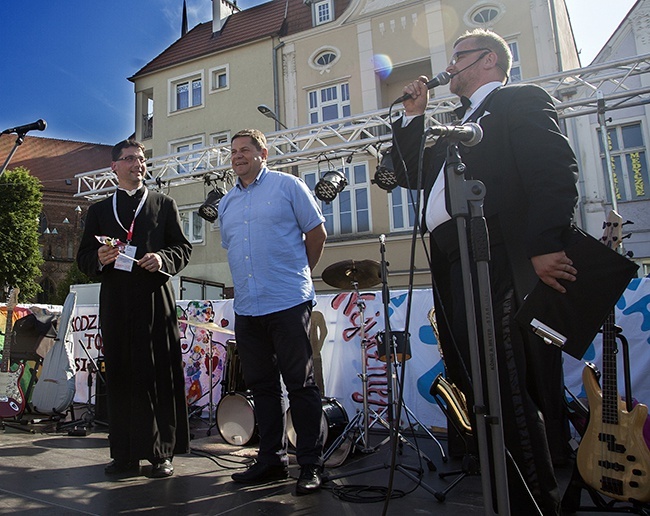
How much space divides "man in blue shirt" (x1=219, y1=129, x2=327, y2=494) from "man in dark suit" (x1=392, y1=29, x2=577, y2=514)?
1038 millimetres

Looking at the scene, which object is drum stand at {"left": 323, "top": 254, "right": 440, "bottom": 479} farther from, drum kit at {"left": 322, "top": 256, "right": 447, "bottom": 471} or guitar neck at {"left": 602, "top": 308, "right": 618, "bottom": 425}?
guitar neck at {"left": 602, "top": 308, "right": 618, "bottom": 425}

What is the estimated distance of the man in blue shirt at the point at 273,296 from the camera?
299 cm

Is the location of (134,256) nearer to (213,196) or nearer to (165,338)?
(165,338)

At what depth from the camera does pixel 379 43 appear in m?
16.0

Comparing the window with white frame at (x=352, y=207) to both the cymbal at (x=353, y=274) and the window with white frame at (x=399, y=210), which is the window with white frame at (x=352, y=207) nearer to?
the window with white frame at (x=399, y=210)

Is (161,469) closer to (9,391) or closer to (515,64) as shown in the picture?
(9,391)

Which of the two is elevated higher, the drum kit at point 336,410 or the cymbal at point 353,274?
the cymbal at point 353,274

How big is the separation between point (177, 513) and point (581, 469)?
6.82 feet

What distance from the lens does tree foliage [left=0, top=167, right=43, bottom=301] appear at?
91.0ft

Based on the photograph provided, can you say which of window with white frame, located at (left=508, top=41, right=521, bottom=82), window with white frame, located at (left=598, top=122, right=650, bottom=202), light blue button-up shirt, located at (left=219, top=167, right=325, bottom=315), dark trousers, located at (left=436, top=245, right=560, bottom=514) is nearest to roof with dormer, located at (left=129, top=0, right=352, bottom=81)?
window with white frame, located at (left=508, top=41, right=521, bottom=82)

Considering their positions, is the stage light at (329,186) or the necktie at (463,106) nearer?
the necktie at (463,106)

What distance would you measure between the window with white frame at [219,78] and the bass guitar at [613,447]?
60.2 feet

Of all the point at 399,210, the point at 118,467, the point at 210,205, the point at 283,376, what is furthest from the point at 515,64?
the point at 118,467

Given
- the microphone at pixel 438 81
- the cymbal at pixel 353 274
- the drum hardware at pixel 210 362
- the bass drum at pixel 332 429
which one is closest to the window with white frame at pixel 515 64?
the cymbal at pixel 353 274
